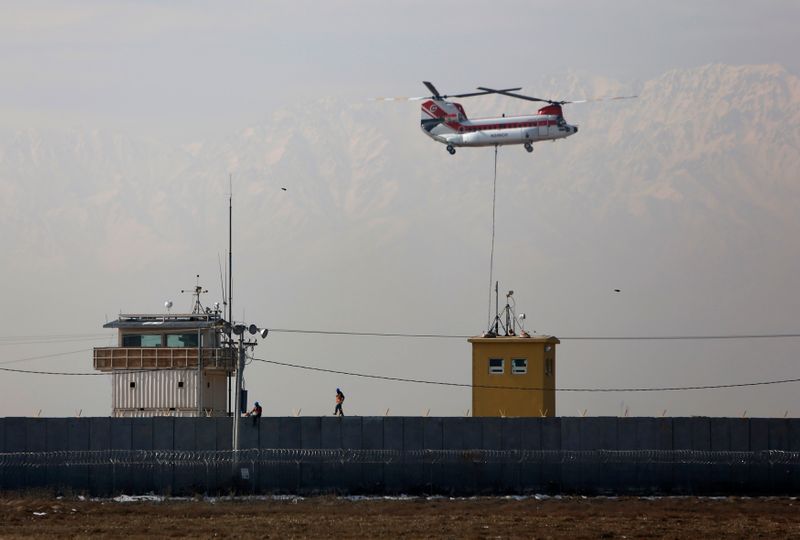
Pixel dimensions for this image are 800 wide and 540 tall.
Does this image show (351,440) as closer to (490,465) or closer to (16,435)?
(490,465)

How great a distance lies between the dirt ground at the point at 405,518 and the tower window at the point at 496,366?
9815 mm

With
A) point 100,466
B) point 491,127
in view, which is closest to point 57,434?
point 100,466

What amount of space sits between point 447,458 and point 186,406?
14.8 meters

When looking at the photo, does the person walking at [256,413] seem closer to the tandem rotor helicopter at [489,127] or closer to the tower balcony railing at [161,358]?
the tower balcony railing at [161,358]

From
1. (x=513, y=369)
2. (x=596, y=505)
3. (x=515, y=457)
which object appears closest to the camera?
(x=596, y=505)

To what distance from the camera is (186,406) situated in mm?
76688

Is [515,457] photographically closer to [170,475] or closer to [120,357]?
[170,475]

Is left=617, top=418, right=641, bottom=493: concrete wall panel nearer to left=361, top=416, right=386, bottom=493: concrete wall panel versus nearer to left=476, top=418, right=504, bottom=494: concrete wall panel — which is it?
left=476, top=418, right=504, bottom=494: concrete wall panel

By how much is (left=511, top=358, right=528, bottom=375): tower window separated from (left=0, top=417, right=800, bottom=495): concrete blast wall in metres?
6.29

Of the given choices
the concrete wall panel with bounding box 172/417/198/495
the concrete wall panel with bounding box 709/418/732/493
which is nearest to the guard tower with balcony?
the concrete wall panel with bounding box 172/417/198/495

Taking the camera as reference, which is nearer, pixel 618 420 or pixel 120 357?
pixel 618 420

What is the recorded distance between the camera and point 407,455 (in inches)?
2628

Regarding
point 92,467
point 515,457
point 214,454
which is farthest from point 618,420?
point 92,467

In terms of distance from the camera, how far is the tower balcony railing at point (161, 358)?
77000mm
